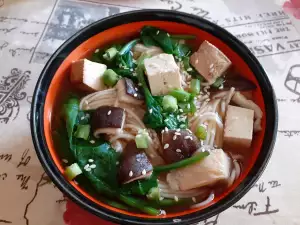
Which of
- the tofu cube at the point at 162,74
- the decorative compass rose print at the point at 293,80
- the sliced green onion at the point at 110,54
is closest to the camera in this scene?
the tofu cube at the point at 162,74

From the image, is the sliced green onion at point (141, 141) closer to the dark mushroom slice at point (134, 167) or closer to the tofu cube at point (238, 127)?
A: the dark mushroom slice at point (134, 167)

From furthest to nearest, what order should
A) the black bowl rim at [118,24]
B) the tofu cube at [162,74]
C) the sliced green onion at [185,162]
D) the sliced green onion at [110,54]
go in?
the sliced green onion at [110,54] → the tofu cube at [162,74] → the sliced green onion at [185,162] → the black bowl rim at [118,24]

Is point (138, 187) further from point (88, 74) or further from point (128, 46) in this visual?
point (128, 46)

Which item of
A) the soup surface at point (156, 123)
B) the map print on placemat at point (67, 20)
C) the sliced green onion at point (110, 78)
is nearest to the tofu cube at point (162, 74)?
the soup surface at point (156, 123)

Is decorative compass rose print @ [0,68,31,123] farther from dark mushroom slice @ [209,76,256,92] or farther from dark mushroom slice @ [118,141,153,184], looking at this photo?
dark mushroom slice @ [209,76,256,92]

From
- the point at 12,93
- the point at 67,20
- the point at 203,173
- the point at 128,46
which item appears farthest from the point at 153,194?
the point at 67,20

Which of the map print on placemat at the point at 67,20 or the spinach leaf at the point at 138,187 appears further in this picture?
the map print on placemat at the point at 67,20
